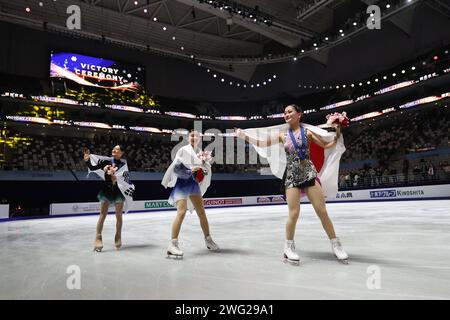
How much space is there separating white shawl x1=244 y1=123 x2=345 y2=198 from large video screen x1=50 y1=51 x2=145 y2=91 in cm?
2653

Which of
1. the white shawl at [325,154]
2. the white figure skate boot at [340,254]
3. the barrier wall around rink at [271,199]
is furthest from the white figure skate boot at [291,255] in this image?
the barrier wall around rink at [271,199]

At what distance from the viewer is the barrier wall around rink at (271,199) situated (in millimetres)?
17141

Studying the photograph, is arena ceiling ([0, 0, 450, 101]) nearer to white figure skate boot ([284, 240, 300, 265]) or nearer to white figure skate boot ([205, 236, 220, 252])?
white figure skate boot ([205, 236, 220, 252])

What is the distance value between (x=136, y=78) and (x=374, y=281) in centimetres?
2996

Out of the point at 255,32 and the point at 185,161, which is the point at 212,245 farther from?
the point at 255,32

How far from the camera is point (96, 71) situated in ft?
90.6

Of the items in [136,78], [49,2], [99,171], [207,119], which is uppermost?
[49,2]

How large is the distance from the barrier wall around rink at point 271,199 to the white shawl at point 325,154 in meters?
11.2

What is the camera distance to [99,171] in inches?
217

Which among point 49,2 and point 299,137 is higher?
point 49,2

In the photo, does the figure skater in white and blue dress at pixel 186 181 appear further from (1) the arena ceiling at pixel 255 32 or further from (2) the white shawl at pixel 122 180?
(1) the arena ceiling at pixel 255 32

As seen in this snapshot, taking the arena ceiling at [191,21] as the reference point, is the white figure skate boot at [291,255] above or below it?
below
